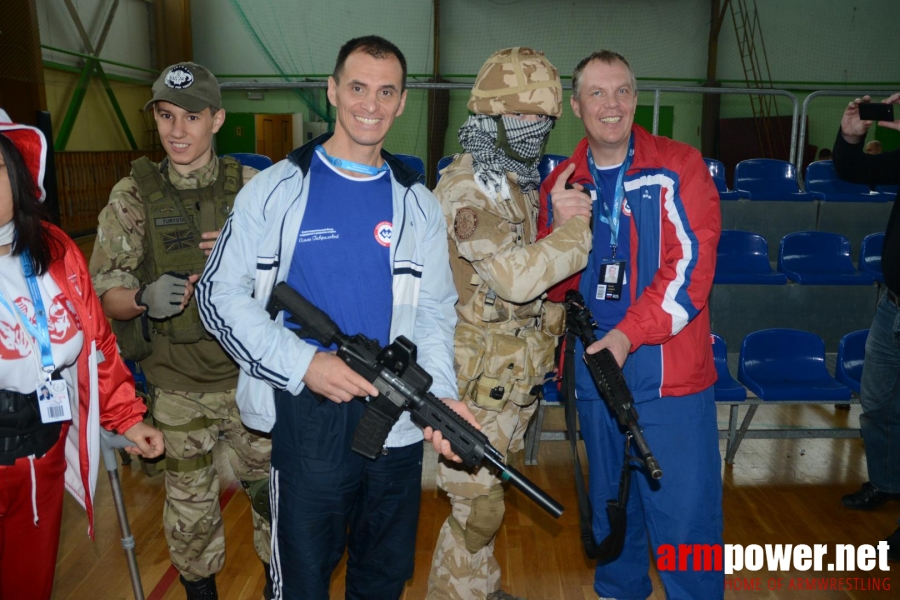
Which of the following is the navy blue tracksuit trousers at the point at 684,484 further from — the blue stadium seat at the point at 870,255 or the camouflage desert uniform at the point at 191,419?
the blue stadium seat at the point at 870,255

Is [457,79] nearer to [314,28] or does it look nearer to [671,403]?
[314,28]

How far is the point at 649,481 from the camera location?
225 cm

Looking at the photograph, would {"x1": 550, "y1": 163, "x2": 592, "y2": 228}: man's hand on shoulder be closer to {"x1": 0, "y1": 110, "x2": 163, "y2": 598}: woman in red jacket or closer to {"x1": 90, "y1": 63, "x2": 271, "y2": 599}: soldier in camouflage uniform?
{"x1": 90, "y1": 63, "x2": 271, "y2": 599}: soldier in camouflage uniform

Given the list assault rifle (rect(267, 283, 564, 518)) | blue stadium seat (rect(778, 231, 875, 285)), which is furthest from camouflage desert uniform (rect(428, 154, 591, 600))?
blue stadium seat (rect(778, 231, 875, 285))

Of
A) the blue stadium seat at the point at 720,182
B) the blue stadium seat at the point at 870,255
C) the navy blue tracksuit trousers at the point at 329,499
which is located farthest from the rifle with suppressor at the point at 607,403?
the blue stadium seat at the point at 720,182

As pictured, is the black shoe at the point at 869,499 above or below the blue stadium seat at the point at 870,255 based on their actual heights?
below

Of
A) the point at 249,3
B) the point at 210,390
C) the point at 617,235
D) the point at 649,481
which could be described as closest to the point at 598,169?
the point at 617,235

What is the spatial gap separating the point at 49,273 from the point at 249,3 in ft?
39.0

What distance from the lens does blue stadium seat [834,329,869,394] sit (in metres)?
4.18

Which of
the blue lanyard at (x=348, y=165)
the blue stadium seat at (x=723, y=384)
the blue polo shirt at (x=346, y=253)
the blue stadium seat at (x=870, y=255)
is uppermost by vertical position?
the blue lanyard at (x=348, y=165)

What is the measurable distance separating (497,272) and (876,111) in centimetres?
173

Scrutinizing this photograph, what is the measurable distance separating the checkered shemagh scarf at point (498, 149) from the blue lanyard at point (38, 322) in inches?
48.9

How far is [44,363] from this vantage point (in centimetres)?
166

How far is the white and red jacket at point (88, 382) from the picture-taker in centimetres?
177
